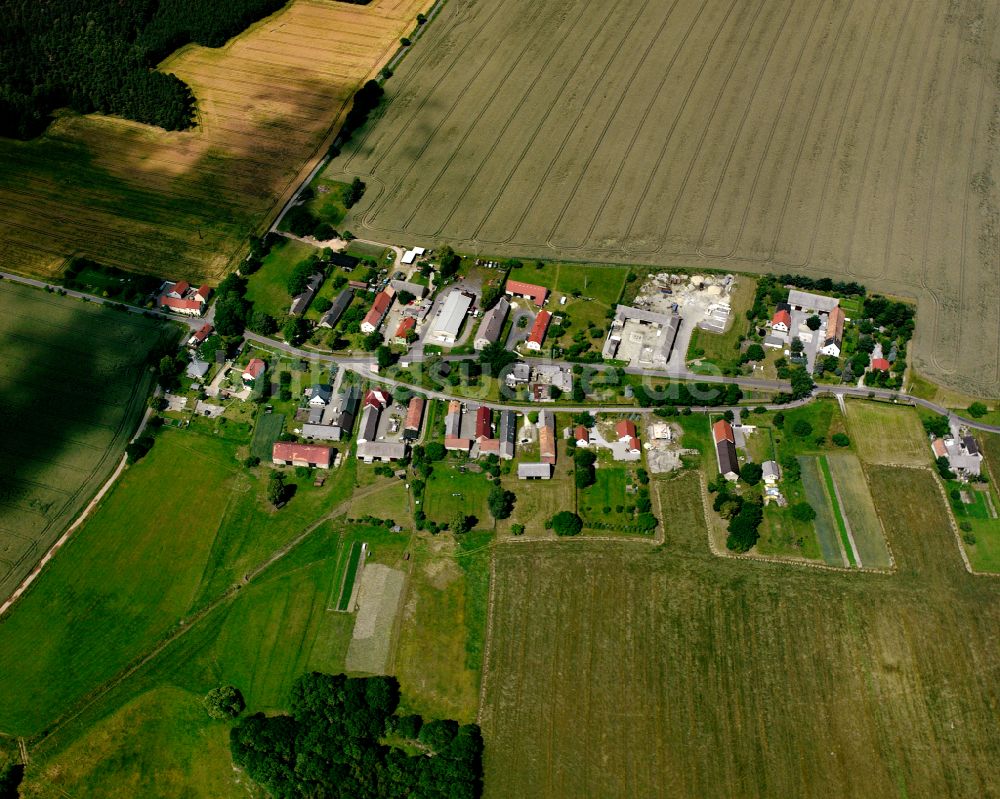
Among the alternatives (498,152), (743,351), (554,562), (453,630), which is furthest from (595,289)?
(453,630)

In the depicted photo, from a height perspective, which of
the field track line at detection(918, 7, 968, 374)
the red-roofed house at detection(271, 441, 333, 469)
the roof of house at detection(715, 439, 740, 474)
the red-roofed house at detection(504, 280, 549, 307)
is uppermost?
the field track line at detection(918, 7, 968, 374)

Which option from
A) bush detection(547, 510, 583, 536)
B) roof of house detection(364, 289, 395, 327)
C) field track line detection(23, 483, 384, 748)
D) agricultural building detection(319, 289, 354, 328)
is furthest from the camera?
agricultural building detection(319, 289, 354, 328)

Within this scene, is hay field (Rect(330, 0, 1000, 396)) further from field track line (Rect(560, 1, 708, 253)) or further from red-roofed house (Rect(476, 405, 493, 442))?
red-roofed house (Rect(476, 405, 493, 442))

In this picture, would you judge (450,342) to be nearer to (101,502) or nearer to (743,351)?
(743,351)

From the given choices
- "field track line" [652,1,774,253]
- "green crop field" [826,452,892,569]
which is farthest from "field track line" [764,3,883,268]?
"green crop field" [826,452,892,569]

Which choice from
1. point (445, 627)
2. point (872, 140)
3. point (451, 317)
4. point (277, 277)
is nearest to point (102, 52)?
point (277, 277)

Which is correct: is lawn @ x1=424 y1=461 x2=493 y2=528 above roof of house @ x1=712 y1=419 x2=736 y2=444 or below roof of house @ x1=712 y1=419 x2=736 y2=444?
below

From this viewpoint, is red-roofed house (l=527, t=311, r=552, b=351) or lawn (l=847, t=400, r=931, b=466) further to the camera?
red-roofed house (l=527, t=311, r=552, b=351)

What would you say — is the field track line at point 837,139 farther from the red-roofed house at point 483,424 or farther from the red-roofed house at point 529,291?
the red-roofed house at point 483,424
